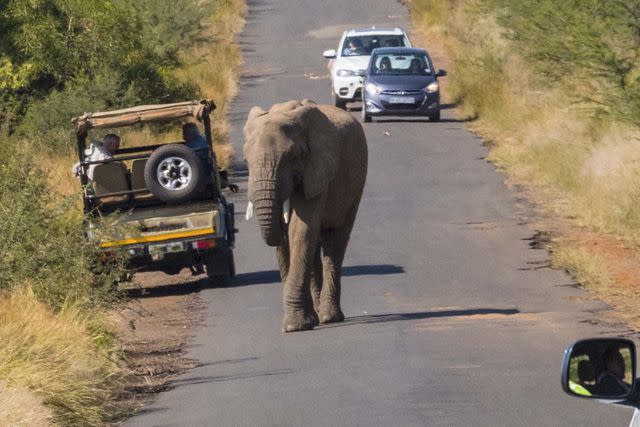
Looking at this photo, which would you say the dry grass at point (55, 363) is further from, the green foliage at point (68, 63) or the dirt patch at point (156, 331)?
the green foliage at point (68, 63)

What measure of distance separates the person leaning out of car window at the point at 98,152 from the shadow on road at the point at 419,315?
4.36 meters

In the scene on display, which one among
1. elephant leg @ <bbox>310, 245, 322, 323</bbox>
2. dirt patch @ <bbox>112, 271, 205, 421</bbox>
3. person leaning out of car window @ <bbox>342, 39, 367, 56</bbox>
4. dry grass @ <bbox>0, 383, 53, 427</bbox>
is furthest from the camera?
person leaning out of car window @ <bbox>342, 39, 367, 56</bbox>

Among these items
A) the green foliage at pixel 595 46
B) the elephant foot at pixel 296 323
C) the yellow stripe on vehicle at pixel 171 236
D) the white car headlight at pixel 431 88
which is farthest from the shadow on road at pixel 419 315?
the white car headlight at pixel 431 88

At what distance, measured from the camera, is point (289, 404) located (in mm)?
9812

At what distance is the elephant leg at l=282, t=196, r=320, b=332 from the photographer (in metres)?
13.5

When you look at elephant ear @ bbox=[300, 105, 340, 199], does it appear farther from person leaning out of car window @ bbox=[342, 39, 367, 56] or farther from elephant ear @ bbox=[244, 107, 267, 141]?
person leaning out of car window @ bbox=[342, 39, 367, 56]

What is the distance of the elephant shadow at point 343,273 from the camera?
17.7 metres

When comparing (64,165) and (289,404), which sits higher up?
(289,404)

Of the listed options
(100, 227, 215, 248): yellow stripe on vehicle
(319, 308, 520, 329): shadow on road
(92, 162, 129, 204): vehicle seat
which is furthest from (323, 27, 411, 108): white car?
(319, 308, 520, 329): shadow on road

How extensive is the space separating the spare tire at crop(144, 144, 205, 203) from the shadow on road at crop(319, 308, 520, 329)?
330 cm

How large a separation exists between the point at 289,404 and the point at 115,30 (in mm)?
20000

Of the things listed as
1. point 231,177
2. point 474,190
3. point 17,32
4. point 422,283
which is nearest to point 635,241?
point 422,283

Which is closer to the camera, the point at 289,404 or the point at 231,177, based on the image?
the point at 289,404

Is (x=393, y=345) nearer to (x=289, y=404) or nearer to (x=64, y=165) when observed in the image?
(x=289, y=404)
